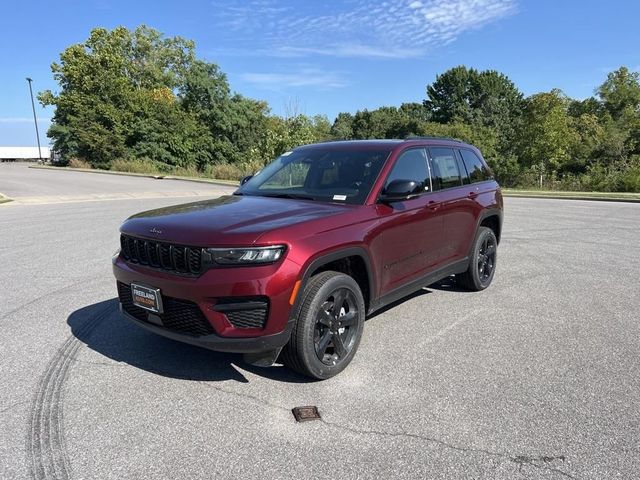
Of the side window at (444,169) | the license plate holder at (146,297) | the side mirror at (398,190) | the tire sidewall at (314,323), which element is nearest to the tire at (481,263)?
the side window at (444,169)

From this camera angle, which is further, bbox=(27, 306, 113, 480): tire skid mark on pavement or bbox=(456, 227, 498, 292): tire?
bbox=(456, 227, 498, 292): tire

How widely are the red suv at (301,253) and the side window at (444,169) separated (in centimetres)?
2

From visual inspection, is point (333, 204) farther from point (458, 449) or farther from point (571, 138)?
point (571, 138)

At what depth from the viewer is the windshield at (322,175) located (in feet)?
14.3

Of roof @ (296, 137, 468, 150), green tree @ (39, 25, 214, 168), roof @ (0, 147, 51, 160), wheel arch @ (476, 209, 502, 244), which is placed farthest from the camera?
roof @ (0, 147, 51, 160)

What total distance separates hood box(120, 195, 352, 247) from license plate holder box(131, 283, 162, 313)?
38 centimetres

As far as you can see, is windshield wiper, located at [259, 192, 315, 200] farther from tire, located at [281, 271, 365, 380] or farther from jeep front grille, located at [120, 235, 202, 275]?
jeep front grille, located at [120, 235, 202, 275]

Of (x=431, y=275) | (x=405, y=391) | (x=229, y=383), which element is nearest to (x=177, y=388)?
(x=229, y=383)

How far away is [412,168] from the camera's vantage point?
4809 mm

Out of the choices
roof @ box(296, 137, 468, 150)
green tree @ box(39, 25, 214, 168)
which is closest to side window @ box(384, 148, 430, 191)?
roof @ box(296, 137, 468, 150)

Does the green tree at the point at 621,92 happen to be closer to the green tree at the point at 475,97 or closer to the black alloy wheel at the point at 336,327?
the green tree at the point at 475,97

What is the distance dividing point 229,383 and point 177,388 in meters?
0.38

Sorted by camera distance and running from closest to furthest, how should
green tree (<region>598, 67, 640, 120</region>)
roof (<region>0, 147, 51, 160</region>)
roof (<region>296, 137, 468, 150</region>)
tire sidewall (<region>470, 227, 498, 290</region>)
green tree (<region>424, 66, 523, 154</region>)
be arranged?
roof (<region>296, 137, 468, 150</region>), tire sidewall (<region>470, 227, 498, 290</region>), green tree (<region>598, 67, 640, 120</region>), green tree (<region>424, 66, 523, 154</region>), roof (<region>0, 147, 51, 160</region>)

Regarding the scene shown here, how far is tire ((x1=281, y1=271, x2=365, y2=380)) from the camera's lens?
3.48 metres
